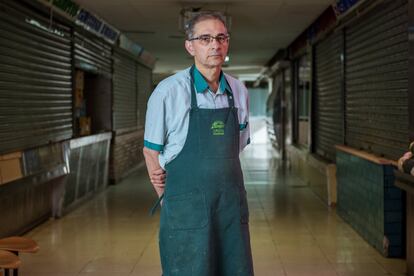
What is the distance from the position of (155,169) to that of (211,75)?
50 cm

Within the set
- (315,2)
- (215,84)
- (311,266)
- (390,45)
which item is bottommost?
(311,266)

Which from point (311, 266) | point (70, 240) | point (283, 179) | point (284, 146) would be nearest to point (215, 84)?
point (311, 266)

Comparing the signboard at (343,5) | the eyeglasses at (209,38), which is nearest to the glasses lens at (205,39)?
the eyeglasses at (209,38)

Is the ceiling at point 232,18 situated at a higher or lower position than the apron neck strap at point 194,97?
higher

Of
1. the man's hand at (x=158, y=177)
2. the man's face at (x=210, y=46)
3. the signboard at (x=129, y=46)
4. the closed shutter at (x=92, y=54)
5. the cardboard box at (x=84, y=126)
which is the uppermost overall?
the signboard at (x=129, y=46)

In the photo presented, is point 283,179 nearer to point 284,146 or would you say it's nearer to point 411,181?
point 284,146

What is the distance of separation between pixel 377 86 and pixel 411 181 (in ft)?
6.66

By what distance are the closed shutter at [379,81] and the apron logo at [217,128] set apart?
119 inches

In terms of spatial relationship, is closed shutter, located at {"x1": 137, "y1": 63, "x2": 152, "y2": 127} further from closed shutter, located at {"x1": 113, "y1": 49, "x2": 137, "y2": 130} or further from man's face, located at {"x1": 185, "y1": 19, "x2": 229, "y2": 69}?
man's face, located at {"x1": 185, "y1": 19, "x2": 229, "y2": 69}

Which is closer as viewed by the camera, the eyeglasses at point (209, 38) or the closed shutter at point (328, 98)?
the eyeglasses at point (209, 38)

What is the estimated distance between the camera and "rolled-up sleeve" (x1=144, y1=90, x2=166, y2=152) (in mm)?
2615

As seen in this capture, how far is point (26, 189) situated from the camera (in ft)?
20.3

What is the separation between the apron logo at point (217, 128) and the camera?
2562 mm

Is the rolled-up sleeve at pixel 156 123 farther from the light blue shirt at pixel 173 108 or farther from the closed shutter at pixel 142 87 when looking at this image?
the closed shutter at pixel 142 87
